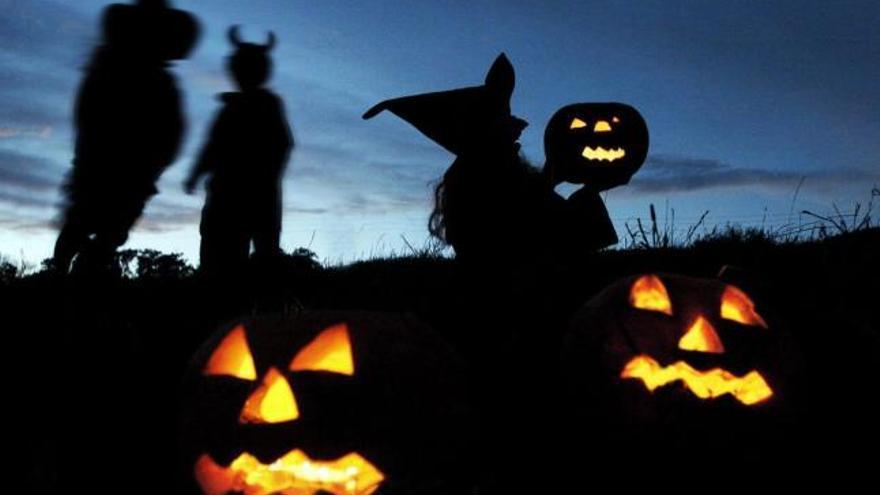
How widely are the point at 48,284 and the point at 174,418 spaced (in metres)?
2.12

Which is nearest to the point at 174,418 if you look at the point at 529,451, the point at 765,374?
the point at 529,451

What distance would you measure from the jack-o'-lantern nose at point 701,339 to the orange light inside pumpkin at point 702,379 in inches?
3.3

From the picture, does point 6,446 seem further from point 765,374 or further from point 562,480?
point 765,374

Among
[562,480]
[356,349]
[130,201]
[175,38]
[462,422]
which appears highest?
[175,38]

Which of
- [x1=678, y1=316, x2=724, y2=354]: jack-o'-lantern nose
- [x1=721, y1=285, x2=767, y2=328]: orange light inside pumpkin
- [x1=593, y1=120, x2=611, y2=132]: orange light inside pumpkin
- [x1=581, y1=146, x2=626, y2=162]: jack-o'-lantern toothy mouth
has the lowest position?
[x1=678, y1=316, x2=724, y2=354]: jack-o'-lantern nose

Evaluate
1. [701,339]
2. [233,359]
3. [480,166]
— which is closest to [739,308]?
[701,339]

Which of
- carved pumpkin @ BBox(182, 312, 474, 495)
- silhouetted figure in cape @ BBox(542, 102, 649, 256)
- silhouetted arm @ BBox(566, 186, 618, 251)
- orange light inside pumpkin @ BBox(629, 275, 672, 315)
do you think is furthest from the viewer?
silhouetted figure in cape @ BBox(542, 102, 649, 256)

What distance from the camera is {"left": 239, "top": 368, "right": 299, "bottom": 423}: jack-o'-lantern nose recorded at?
117 inches

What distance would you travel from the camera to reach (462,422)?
10.5 feet

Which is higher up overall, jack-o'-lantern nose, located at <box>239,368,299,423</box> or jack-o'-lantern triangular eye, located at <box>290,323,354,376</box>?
jack-o'-lantern triangular eye, located at <box>290,323,354,376</box>

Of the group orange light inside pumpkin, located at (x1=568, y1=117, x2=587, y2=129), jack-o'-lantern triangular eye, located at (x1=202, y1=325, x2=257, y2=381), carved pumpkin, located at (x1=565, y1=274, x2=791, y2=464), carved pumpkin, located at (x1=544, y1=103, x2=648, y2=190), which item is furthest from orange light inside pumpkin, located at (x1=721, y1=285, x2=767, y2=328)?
orange light inside pumpkin, located at (x1=568, y1=117, x2=587, y2=129)

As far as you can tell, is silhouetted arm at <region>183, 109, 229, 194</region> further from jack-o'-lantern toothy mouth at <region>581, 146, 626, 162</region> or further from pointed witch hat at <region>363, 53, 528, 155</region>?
jack-o'-lantern toothy mouth at <region>581, 146, 626, 162</region>

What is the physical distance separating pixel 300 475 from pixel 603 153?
4253mm

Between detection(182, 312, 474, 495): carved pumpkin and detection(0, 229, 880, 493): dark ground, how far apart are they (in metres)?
0.40
